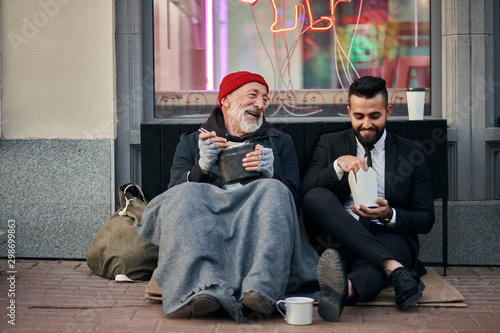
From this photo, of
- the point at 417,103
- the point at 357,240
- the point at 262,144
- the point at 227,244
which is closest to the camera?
the point at 227,244

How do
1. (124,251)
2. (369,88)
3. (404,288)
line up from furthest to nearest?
(124,251) < (369,88) < (404,288)

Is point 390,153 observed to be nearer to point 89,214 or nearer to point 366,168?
point 366,168

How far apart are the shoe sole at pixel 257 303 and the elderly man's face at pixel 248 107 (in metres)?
1.41

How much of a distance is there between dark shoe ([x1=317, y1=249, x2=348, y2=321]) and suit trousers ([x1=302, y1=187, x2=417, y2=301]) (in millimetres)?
311

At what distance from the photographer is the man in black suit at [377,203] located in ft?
13.3

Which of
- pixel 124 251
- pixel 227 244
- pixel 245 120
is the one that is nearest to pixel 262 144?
pixel 245 120

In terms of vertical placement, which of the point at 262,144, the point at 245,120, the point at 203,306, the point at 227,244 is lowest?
the point at 203,306

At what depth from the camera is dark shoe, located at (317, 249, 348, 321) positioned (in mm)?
3609

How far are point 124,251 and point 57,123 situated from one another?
1415mm

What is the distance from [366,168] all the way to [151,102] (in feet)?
7.68

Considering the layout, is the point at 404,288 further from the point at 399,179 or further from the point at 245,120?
the point at 245,120

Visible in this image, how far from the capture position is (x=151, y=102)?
5.87 metres

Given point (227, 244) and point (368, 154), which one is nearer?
point (227, 244)

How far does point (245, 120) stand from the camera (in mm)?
4629
